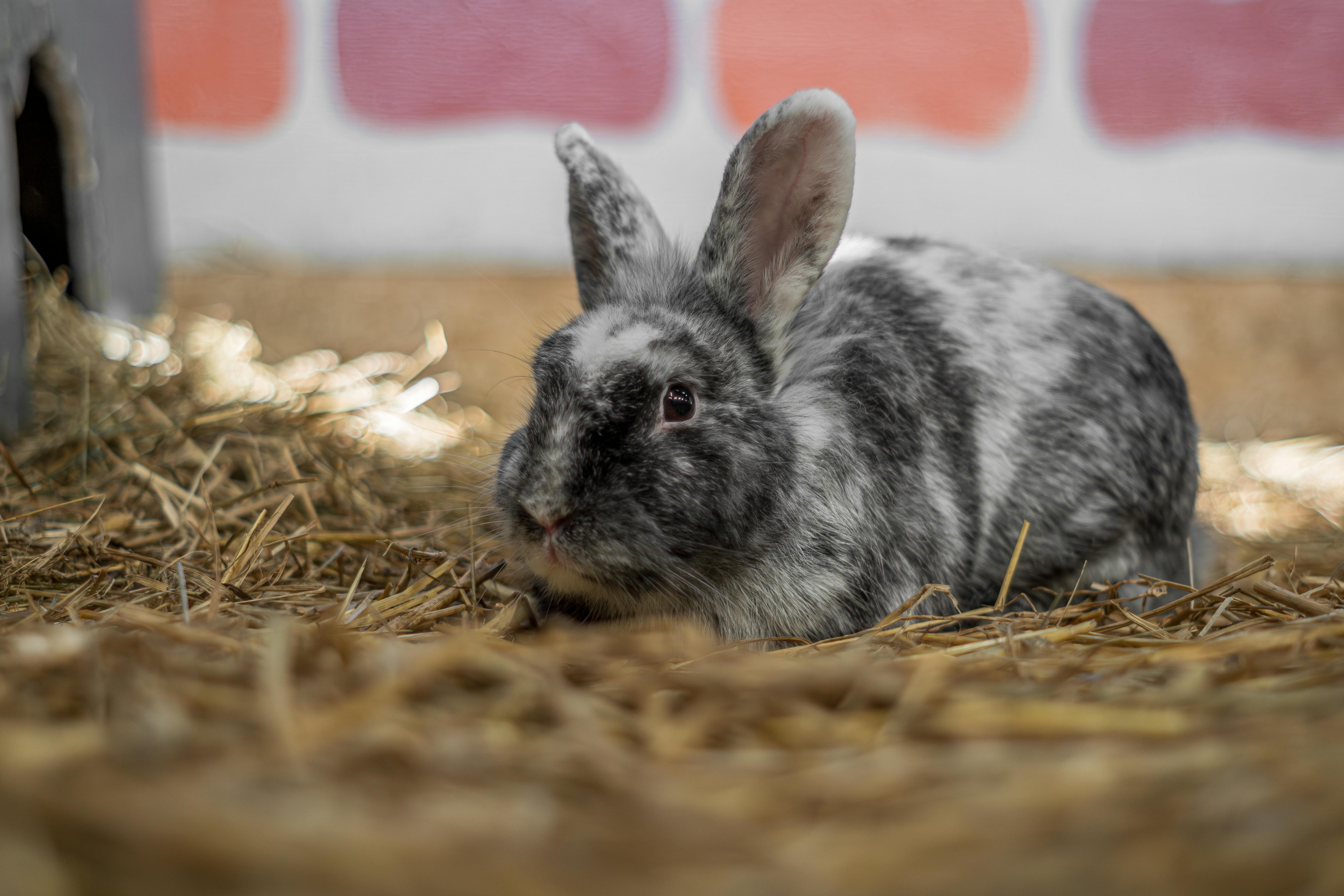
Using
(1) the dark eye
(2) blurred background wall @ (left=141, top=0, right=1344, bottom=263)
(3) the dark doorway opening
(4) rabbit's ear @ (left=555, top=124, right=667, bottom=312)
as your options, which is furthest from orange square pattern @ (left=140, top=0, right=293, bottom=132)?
(1) the dark eye

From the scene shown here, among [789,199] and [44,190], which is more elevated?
[789,199]

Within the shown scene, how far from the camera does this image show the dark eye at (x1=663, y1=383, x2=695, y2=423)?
1.87 meters

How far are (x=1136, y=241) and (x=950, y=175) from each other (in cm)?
108

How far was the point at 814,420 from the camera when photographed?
2.00 meters

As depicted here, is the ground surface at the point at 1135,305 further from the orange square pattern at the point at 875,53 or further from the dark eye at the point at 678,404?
the dark eye at the point at 678,404

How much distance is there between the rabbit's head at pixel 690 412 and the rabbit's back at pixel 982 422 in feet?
0.48

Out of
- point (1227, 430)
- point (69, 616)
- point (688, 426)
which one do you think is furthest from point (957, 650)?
point (1227, 430)

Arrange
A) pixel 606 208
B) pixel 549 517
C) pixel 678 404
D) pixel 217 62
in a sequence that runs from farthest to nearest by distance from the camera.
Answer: pixel 217 62, pixel 606 208, pixel 678 404, pixel 549 517

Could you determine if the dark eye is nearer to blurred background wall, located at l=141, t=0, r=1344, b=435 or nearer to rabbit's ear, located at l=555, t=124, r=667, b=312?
rabbit's ear, located at l=555, t=124, r=667, b=312

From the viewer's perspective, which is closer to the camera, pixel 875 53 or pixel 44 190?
pixel 44 190

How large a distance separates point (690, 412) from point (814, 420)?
0.29 m

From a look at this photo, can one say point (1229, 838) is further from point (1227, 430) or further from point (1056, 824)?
point (1227, 430)

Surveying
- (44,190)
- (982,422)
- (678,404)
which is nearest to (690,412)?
(678,404)

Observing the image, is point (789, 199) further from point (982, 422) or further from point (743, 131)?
point (743, 131)
